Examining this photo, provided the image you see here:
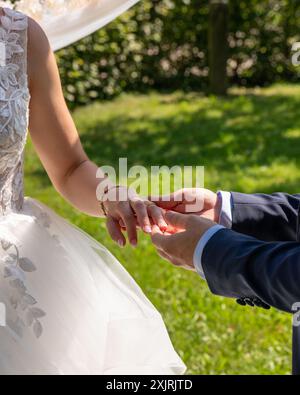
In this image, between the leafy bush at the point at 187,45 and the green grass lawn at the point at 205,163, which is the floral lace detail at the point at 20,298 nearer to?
the green grass lawn at the point at 205,163

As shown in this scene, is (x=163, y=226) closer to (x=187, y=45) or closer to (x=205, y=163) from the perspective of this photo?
(x=205, y=163)

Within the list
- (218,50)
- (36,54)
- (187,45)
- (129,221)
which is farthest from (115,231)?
(187,45)

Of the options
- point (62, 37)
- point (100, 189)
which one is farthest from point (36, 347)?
point (62, 37)

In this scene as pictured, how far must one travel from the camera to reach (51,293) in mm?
2363

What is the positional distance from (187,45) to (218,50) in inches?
37.6

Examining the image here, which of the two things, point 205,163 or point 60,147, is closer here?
point 60,147

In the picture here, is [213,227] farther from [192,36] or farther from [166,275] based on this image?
[192,36]

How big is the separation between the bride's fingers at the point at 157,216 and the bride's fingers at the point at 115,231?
0.12 m

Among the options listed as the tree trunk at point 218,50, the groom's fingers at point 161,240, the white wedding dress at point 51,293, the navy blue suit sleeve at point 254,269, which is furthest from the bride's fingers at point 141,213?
the tree trunk at point 218,50

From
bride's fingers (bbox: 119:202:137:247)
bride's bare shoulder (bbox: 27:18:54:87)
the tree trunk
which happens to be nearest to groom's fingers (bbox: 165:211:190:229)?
bride's fingers (bbox: 119:202:137:247)

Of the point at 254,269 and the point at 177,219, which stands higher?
the point at 254,269

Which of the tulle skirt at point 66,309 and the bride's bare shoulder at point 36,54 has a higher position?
the bride's bare shoulder at point 36,54

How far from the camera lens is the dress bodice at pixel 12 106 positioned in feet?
7.83
